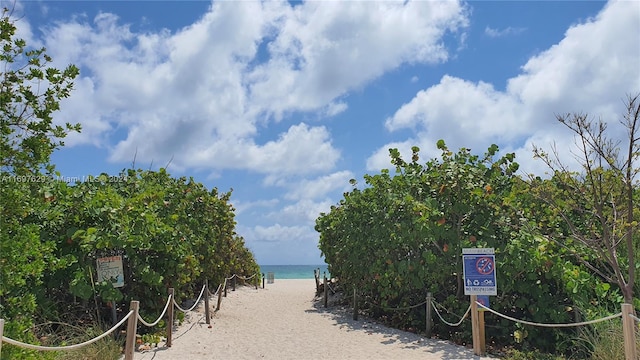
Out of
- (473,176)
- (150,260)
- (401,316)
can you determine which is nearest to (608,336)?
(473,176)

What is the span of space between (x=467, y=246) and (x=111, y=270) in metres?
6.95

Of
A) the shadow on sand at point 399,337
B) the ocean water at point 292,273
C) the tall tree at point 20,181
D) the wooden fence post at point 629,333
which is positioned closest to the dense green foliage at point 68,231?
the tall tree at point 20,181

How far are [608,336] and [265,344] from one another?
6.31m

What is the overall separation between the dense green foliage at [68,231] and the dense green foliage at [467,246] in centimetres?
476

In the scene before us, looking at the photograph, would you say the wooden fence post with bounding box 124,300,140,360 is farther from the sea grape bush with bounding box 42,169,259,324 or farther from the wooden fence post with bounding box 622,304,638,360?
the wooden fence post with bounding box 622,304,638,360

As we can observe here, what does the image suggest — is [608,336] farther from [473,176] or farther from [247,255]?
[247,255]

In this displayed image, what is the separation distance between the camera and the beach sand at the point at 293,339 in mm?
9148

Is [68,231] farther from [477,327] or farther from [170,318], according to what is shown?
[477,327]

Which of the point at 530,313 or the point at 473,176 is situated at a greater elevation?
the point at 473,176

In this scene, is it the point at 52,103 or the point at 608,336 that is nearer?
the point at 52,103

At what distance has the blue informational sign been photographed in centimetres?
916

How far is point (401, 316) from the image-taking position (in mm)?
11984

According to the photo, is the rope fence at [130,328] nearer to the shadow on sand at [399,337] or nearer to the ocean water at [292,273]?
the shadow on sand at [399,337]

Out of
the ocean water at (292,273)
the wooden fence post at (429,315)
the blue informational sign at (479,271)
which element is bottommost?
the ocean water at (292,273)
